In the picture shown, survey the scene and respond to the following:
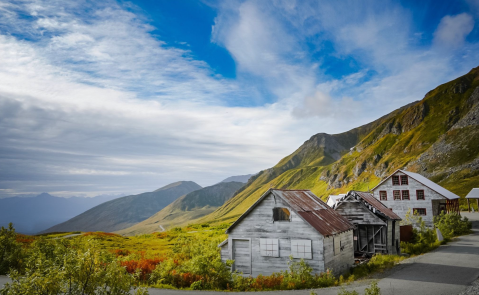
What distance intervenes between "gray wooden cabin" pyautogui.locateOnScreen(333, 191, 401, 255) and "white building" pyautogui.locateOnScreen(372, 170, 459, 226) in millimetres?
24881

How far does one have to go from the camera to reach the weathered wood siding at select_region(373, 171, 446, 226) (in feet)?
186

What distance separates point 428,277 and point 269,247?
430 inches

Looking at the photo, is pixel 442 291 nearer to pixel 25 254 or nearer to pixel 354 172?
pixel 25 254

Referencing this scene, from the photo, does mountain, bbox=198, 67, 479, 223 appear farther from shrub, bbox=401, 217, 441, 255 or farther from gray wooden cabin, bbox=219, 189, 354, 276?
gray wooden cabin, bbox=219, 189, 354, 276

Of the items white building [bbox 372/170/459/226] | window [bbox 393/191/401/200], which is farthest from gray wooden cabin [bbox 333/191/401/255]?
window [bbox 393/191/401/200]

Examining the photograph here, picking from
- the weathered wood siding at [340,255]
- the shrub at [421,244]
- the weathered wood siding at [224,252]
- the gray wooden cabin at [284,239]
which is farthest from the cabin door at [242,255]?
the shrub at [421,244]

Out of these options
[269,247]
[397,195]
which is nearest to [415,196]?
[397,195]

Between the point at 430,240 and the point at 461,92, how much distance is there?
523ft

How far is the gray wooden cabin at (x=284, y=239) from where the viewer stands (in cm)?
2372

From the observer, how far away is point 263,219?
25984 mm

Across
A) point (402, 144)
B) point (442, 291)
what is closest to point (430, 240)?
point (442, 291)

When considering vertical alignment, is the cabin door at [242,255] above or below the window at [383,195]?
below

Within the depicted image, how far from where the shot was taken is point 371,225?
34.0m

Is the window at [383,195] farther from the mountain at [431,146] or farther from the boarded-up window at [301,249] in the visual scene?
the boarded-up window at [301,249]
